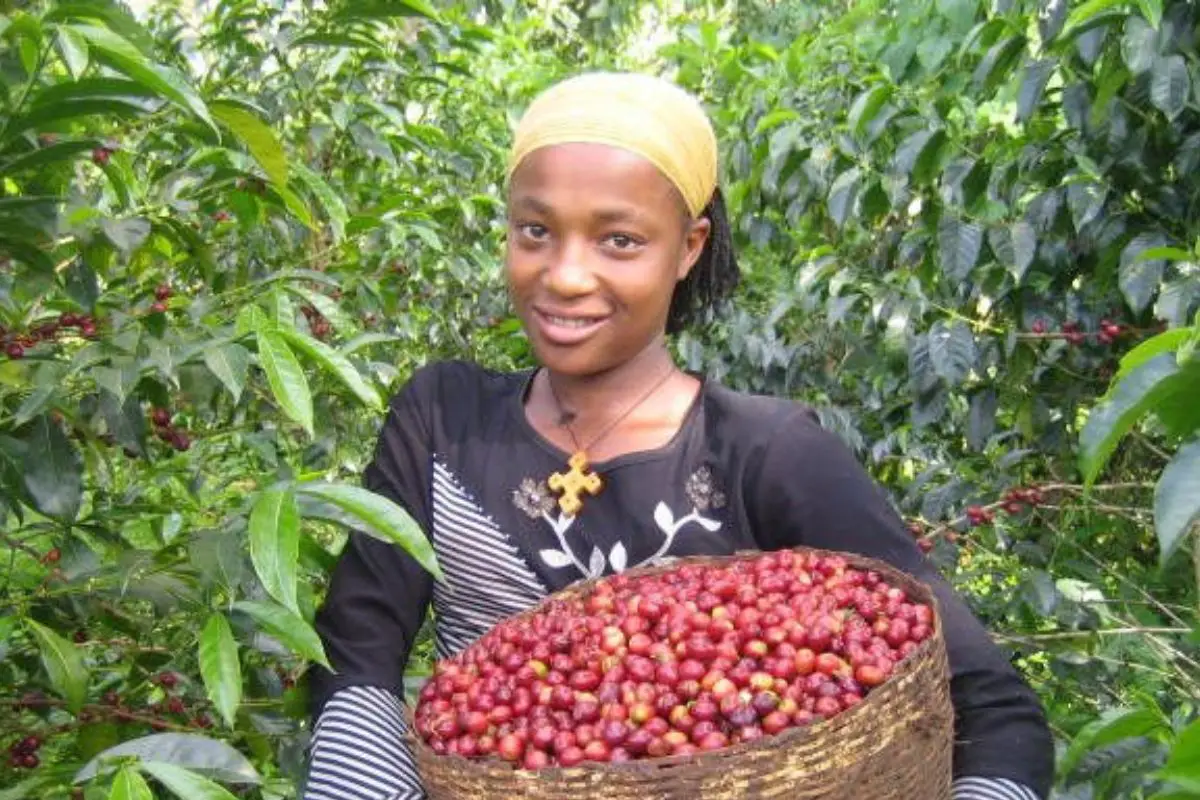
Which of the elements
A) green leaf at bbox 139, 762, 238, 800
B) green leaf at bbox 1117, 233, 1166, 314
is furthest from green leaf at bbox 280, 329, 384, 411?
green leaf at bbox 1117, 233, 1166, 314

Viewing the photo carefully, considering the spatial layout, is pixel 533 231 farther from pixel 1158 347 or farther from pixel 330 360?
pixel 1158 347

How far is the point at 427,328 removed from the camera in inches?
186

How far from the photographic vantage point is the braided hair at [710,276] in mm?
1867

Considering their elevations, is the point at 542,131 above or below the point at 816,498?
above

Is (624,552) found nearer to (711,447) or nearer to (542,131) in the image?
(711,447)

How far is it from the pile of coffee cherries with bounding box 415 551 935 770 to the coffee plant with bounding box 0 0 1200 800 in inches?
6.2

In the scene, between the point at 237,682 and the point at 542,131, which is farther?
the point at 542,131

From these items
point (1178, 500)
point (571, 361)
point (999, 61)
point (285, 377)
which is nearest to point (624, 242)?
point (571, 361)

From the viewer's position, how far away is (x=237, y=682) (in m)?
1.40

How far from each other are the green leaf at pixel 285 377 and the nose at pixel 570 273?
0.30 metres

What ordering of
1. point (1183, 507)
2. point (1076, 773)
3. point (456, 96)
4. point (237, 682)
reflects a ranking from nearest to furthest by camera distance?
1. point (1183, 507)
2. point (237, 682)
3. point (1076, 773)
4. point (456, 96)

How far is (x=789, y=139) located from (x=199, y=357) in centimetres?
174

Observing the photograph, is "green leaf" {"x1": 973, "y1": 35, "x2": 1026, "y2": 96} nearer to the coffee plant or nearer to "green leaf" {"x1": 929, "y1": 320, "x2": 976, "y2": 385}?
the coffee plant

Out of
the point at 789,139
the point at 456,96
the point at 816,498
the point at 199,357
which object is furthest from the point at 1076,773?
the point at 456,96
